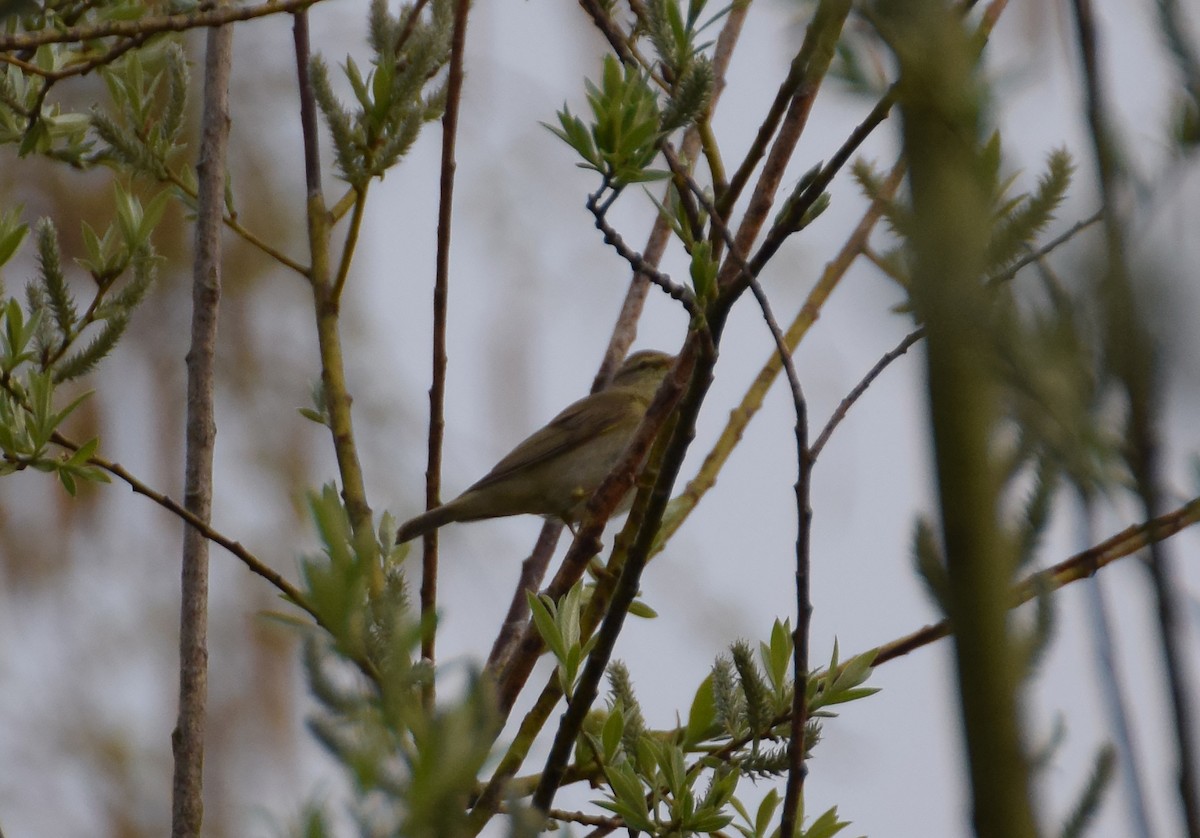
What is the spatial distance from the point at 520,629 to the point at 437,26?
1.26 meters

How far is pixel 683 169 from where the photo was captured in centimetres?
211

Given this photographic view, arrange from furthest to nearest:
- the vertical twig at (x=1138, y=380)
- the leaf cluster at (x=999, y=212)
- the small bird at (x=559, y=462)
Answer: the small bird at (x=559, y=462) → the leaf cluster at (x=999, y=212) → the vertical twig at (x=1138, y=380)

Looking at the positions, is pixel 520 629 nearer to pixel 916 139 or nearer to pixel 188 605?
pixel 188 605

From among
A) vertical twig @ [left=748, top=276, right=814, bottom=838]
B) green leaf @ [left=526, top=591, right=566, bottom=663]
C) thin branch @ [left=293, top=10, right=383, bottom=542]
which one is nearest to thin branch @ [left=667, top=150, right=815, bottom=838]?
vertical twig @ [left=748, top=276, right=814, bottom=838]

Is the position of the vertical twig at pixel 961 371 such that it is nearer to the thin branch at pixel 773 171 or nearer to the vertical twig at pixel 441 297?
the thin branch at pixel 773 171

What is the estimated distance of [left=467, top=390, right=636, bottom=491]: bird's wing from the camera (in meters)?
5.89

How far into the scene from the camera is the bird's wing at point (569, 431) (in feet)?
19.3

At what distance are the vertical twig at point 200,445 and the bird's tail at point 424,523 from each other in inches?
18.0

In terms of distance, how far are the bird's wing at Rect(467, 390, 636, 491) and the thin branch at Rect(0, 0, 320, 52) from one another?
366 cm

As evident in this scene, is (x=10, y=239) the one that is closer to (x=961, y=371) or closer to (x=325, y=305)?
(x=325, y=305)

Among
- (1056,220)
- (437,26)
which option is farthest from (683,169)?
(1056,220)

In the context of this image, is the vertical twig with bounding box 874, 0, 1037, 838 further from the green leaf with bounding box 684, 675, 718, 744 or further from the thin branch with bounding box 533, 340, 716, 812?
the green leaf with bounding box 684, 675, 718, 744

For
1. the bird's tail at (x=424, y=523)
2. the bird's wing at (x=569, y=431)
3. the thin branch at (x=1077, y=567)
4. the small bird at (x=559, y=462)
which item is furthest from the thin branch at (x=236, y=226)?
the bird's wing at (x=569, y=431)

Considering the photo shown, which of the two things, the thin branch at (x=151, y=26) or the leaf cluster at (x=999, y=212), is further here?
the thin branch at (x=151, y=26)
